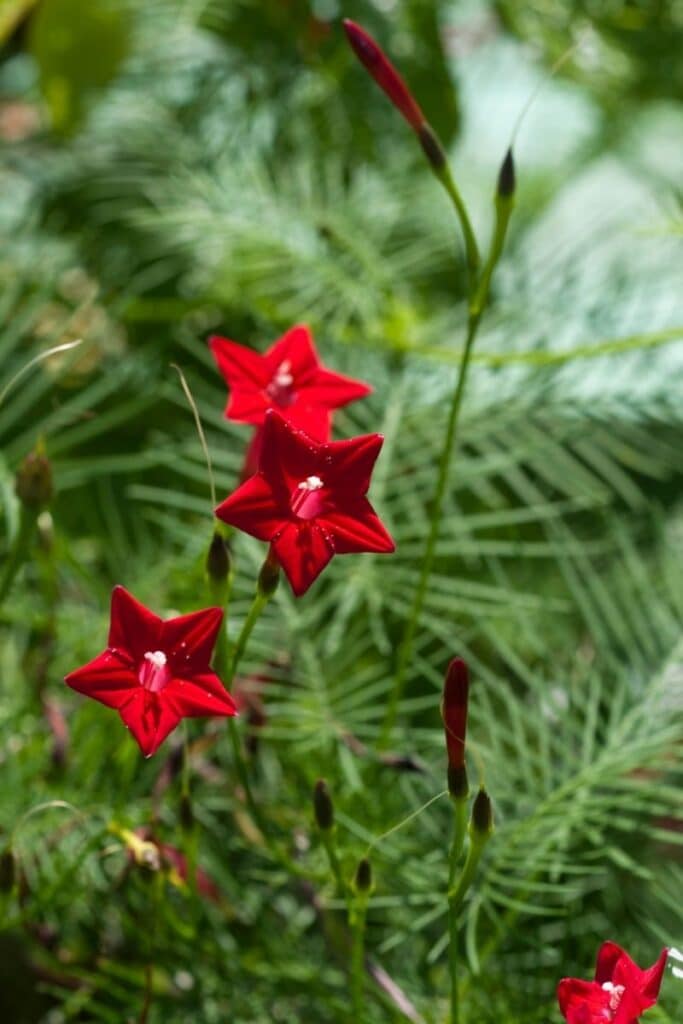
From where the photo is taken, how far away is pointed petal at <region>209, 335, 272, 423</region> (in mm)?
460

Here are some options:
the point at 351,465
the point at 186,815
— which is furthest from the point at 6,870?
the point at 351,465

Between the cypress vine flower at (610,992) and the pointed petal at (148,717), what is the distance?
0.39 feet

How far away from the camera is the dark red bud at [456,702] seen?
354 millimetres

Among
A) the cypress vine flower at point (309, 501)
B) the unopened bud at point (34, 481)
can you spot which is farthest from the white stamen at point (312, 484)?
the unopened bud at point (34, 481)

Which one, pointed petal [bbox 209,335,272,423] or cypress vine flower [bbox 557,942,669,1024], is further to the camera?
pointed petal [bbox 209,335,272,423]

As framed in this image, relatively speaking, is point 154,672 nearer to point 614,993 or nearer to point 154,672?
point 154,672

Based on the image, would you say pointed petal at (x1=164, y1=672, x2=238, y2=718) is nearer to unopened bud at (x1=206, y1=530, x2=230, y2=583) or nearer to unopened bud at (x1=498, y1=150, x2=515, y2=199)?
unopened bud at (x1=206, y1=530, x2=230, y2=583)

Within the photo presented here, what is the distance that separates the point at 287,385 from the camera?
472 millimetres

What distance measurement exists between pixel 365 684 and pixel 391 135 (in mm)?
329

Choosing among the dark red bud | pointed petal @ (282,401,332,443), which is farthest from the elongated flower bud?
pointed petal @ (282,401,332,443)

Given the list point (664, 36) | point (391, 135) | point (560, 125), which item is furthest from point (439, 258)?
point (560, 125)

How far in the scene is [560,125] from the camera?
102cm

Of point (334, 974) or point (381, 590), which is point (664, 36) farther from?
point (334, 974)

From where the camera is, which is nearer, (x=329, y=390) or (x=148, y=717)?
(x=148, y=717)
